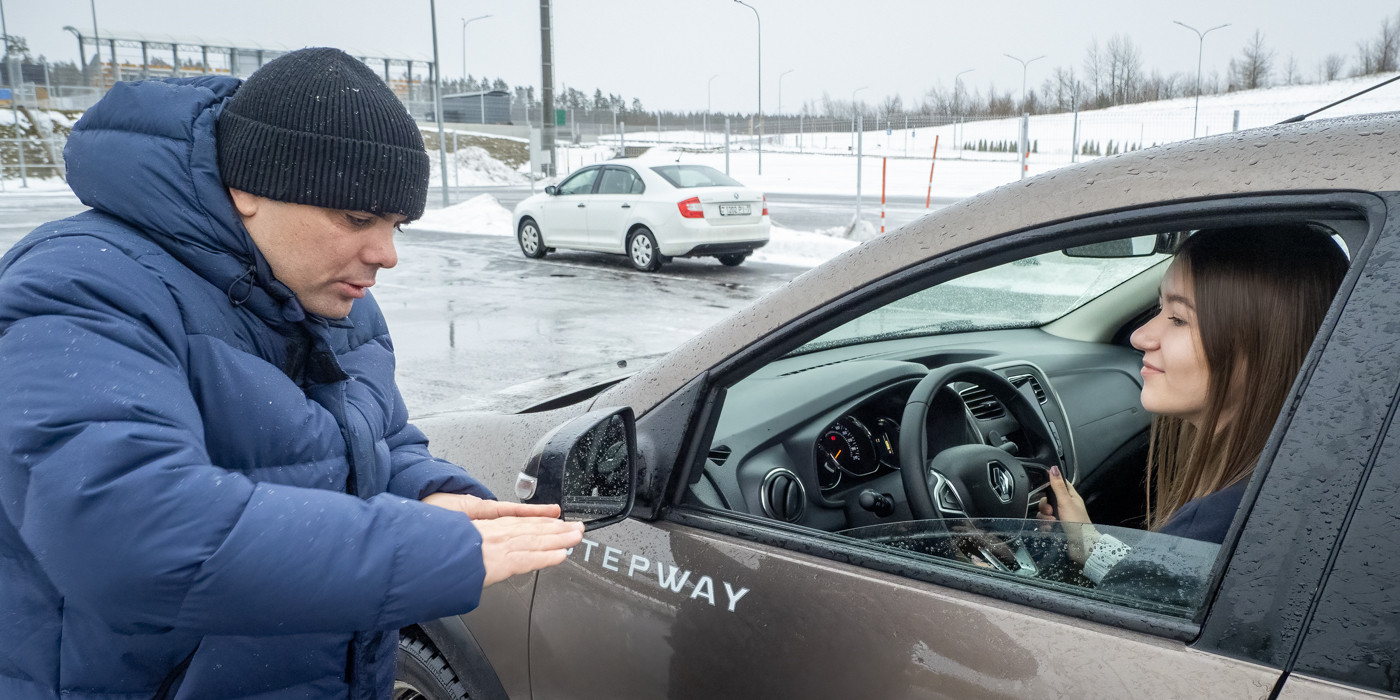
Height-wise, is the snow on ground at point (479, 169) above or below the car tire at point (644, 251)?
above

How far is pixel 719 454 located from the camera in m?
1.85

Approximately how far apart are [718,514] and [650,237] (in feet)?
40.9

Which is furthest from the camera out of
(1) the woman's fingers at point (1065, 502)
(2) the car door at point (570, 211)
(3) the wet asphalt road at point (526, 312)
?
(2) the car door at point (570, 211)

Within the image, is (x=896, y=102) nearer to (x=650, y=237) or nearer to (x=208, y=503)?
(x=650, y=237)

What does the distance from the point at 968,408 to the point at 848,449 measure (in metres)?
0.46

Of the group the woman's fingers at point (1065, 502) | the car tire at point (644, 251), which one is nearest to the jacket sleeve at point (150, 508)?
the woman's fingers at point (1065, 502)

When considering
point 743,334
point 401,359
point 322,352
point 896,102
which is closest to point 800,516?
point 743,334

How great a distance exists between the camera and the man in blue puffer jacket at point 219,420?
108cm

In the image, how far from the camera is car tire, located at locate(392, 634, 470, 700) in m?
2.09

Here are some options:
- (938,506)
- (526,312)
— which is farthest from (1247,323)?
(526,312)

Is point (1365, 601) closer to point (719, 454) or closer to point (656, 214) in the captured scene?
point (719, 454)

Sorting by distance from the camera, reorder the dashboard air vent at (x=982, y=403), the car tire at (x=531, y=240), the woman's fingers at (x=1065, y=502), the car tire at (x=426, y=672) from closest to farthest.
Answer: the car tire at (x=426, y=672)
the woman's fingers at (x=1065, y=502)
the dashboard air vent at (x=982, y=403)
the car tire at (x=531, y=240)

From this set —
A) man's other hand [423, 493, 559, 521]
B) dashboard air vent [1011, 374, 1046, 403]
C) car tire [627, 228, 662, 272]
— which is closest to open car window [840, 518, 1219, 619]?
man's other hand [423, 493, 559, 521]

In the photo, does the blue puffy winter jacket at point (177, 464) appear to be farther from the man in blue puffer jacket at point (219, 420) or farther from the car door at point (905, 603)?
the car door at point (905, 603)
